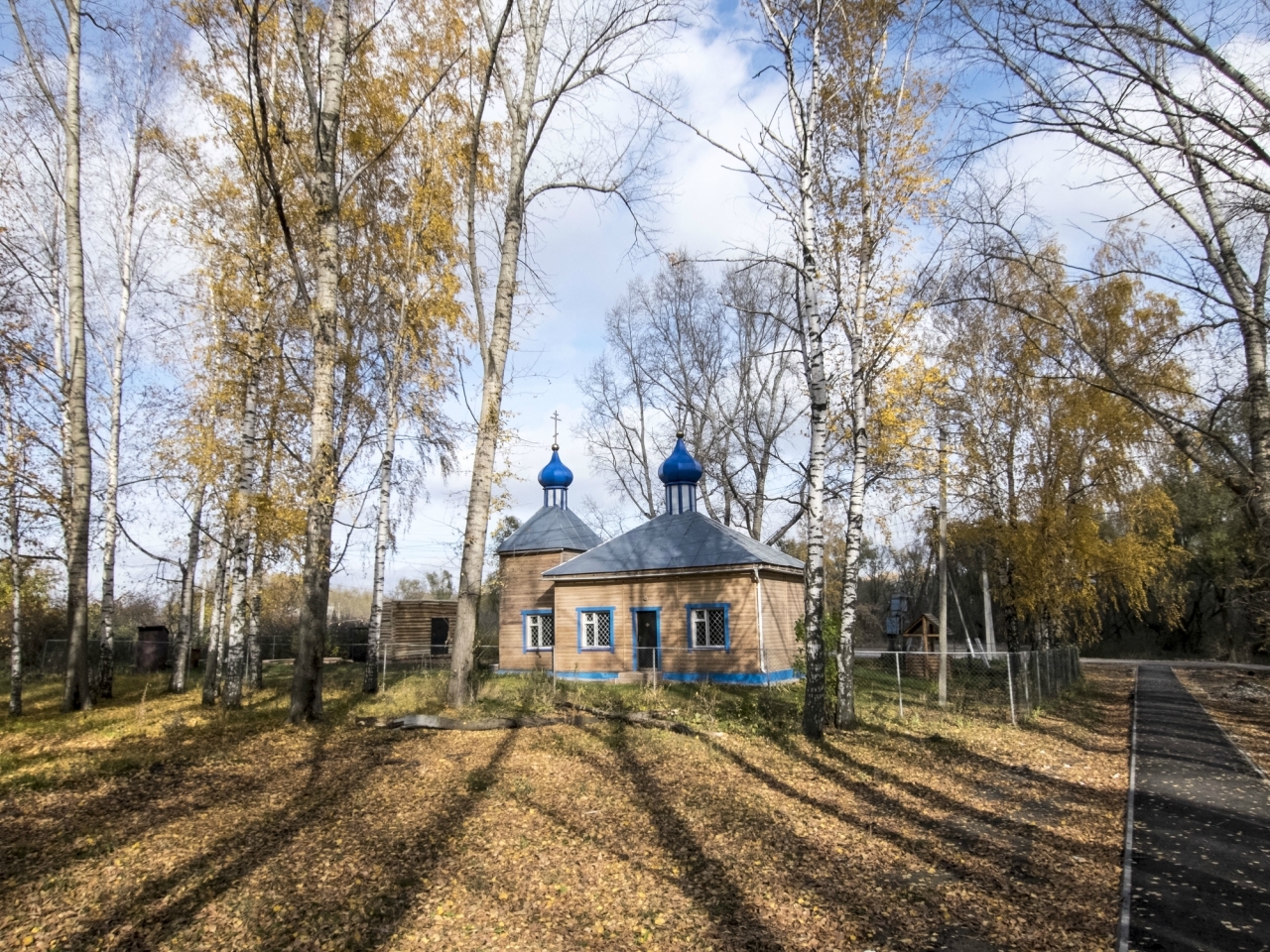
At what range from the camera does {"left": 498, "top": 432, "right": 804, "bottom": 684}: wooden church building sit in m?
20.1

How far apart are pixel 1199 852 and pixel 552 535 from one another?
20694 mm

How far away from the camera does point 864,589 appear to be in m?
69.8

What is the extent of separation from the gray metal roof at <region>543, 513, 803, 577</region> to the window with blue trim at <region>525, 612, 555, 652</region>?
5.73ft

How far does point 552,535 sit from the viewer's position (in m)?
25.7

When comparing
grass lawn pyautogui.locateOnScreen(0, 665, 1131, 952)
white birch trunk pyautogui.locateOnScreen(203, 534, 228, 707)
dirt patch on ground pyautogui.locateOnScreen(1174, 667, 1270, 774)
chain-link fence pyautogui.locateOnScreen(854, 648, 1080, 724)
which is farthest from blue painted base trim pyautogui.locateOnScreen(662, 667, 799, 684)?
white birch trunk pyautogui.locateOnScreen(203, 534, 228, 707)

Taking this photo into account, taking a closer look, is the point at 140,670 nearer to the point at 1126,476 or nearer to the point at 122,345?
the point at 122,345

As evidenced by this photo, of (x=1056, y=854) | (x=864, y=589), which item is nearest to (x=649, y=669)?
(x=1056, y=854)

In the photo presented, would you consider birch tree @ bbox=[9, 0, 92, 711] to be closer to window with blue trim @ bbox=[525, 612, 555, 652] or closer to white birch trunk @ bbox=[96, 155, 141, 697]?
white birch trunk @ bbox=[96, 155, 141, 697]

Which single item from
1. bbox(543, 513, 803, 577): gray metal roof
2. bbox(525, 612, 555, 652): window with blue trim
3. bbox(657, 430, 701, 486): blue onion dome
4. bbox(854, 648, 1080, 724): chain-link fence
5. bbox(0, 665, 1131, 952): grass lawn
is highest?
bbox(657, 430, 701, 486): blue onion dome

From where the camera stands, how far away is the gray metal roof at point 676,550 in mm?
20703

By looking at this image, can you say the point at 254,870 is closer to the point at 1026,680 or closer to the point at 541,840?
the point at 541,840

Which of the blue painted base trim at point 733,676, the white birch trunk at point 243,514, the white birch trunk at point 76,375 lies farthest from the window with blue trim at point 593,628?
the white birch trunk at point 76,375

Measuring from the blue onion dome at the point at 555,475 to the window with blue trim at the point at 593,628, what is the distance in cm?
721

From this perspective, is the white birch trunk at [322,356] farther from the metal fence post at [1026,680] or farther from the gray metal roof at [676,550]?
the metal fence post at [1026,680]
